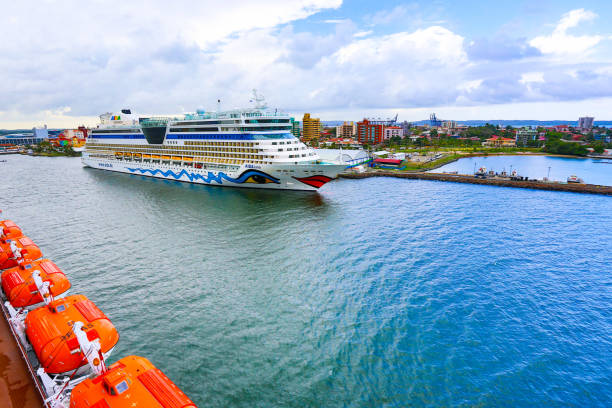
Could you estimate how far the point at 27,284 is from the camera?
13.8 meters

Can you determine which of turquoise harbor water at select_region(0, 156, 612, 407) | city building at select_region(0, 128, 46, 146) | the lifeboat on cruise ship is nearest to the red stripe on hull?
turquoise harbor water at select_region(0, 156, 612, 407)

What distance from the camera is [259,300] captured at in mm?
17172

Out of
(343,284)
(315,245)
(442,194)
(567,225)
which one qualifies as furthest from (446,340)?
(442,194)

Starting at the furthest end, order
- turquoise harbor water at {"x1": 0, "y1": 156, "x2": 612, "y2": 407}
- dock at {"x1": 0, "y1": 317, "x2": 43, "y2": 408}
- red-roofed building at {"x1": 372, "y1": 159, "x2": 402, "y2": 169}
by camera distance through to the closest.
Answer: red-roofed building at {"x1": 372, "y1": 159, "x2": 402, "y2": 169}, turquoise harbor water at {"x1": 0, "y1": 156, "x2": 612, "y2": 407}, dock at {"x1": 0, "y1": 317, "x2": 43, "y2": 408}

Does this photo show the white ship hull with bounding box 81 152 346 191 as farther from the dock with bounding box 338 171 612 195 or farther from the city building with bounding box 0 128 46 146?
the city building with bounding box 0 128 46 146

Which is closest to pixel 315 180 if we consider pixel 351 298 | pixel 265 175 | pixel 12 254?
pixel 265 175

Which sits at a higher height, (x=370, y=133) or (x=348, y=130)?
(x=348, y=130)

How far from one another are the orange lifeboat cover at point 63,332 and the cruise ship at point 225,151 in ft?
97.6

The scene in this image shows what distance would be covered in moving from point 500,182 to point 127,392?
2316 inches

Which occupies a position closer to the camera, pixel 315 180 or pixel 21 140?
pixel 315 180

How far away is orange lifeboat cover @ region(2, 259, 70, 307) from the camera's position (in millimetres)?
13453

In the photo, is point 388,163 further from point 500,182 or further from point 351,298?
point 351,298

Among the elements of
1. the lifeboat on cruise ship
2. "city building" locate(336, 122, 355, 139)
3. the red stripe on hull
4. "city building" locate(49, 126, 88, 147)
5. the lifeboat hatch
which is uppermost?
"city building" locate(336, 122, 355, 139)

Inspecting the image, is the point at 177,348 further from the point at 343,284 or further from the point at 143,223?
the point at 143,223
